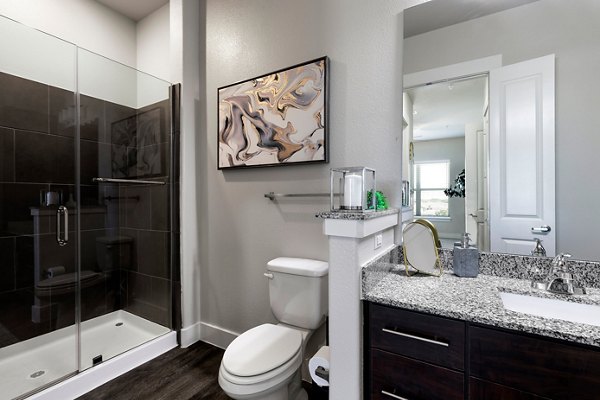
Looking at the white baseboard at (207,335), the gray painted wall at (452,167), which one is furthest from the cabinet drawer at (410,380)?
the white baseboard at (207,335)

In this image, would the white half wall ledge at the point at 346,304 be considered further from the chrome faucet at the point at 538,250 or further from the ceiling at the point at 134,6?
the ceiling at the point at 134,6

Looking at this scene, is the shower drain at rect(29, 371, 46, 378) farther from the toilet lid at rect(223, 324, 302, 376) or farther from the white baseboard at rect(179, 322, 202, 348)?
the toilet lid at rect(223, 324, 302, 376)

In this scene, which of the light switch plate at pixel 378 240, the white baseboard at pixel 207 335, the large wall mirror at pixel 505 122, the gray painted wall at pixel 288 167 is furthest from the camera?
the white baseboard at pixel 207 335

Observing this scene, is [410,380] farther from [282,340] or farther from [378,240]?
[282,340]

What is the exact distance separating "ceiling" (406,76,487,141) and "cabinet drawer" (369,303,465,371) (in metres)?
0.92

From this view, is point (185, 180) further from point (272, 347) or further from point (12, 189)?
point (272, 347)

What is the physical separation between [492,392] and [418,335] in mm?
252

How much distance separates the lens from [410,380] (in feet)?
3.38

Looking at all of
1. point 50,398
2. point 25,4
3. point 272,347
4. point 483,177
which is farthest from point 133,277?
point 483,177

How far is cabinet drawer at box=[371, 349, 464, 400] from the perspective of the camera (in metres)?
0.96

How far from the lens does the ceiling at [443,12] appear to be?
1.34 m

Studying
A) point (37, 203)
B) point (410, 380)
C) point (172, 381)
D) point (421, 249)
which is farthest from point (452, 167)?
point (37, 203)

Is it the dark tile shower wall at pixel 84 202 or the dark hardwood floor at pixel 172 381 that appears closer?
the dark hardwood floor at pixel 172 381

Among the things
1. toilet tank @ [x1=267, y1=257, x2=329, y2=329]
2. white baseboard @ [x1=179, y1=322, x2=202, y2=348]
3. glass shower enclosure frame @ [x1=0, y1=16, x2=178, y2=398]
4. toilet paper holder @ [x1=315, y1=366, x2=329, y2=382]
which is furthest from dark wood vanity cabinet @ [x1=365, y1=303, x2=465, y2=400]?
glass shower enclosure frame @ [x1=0, y1=16, x2=178, y2=398]
